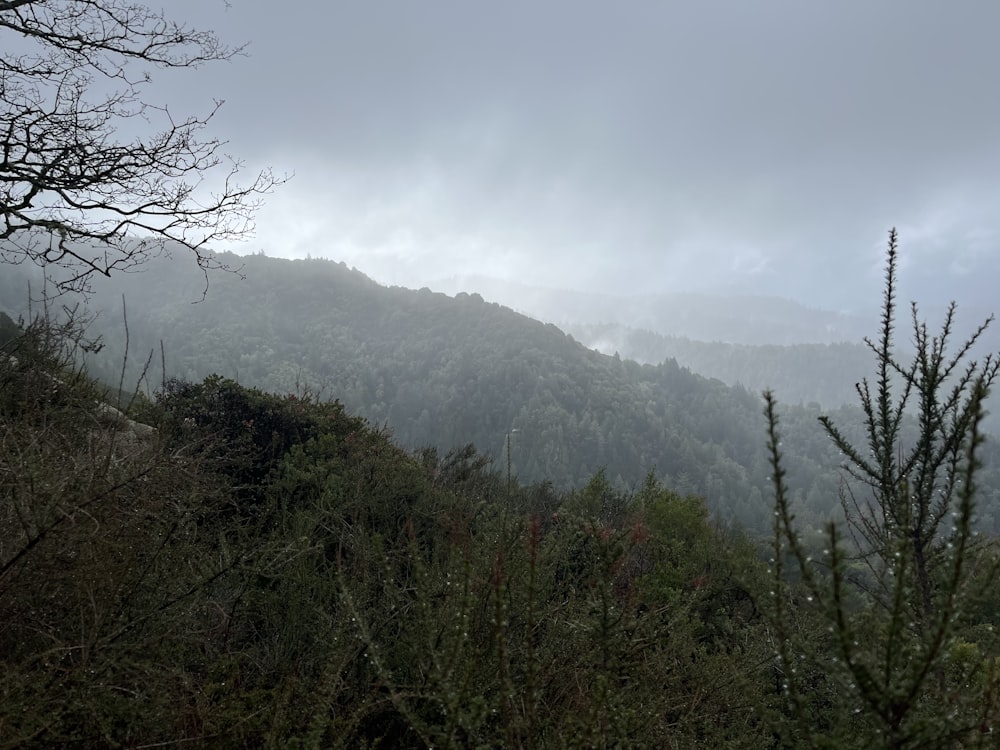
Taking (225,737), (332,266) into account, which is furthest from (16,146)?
(332,266)

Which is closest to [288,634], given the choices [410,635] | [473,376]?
[410,635]

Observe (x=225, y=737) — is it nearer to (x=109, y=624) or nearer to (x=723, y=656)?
(x=109, y=624)

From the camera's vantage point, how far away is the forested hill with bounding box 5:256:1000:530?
286 ft

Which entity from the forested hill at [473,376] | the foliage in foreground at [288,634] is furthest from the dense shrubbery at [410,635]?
the forested hill at [473,376]

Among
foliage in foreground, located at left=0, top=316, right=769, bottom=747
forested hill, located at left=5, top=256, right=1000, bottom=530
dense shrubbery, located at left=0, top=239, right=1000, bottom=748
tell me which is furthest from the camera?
forested hill, located at left=5, top=256, right=1000, bottom=530

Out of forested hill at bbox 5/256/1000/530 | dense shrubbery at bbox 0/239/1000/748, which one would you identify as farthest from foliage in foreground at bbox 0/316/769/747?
forested hill at bbox 5/256/1000/530

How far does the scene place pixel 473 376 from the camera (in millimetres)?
110188

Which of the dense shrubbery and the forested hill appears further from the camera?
the forested hill

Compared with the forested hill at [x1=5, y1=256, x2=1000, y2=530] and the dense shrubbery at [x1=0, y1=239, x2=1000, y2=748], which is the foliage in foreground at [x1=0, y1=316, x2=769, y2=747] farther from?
the forested hill at [x1=5, y1=256, x2=1000, y2=530]

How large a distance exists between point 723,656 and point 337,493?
413 centimetres

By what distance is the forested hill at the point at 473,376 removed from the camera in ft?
286

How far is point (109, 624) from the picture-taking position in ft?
8.29

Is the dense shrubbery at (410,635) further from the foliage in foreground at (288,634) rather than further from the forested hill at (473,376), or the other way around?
the forested hill at (473,376)

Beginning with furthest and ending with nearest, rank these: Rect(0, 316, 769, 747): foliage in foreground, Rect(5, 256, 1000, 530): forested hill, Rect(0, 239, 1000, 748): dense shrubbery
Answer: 1. Rect(5, 256, 1000, 530): forested hill
2. Rect(0, 316, 769, 747): foliage in foreground
3. Rect(0, 239, 1000, 748): dense shrubbery
